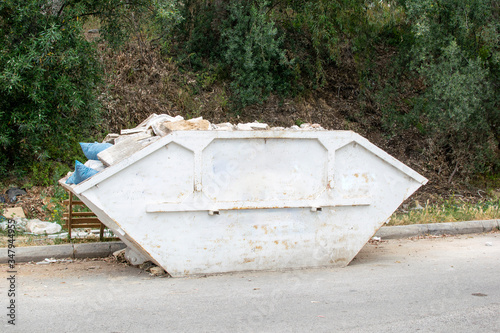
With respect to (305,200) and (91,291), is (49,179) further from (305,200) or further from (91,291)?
(305,200)

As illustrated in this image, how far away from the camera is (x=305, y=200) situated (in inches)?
217

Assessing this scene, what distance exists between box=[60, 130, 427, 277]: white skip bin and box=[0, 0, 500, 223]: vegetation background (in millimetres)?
4009

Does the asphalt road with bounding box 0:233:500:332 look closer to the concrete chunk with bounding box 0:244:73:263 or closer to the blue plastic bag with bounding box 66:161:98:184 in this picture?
the concrete chunk with bounding box 0:244:73:263

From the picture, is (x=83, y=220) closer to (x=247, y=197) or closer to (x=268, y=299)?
(x=247, y=197)

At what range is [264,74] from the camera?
1281cm

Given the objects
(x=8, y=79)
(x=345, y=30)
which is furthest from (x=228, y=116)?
(x=8, y=79)

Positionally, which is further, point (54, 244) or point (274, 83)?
point (274, 83)

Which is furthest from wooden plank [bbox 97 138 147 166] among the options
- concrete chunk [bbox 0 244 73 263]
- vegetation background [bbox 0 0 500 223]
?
vegetation background [bbox 0 0 500 223]

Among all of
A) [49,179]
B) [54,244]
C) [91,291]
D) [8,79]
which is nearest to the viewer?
[91,291]

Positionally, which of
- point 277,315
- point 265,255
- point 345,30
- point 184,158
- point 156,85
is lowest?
point 277,315

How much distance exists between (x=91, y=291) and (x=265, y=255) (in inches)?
69.3

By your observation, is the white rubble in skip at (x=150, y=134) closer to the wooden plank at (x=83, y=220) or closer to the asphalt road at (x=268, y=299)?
the asphalt road at (x=268, y=299)

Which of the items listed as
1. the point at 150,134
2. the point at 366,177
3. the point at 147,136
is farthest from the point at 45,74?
the point at 366,177

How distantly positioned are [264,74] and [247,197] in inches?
310
